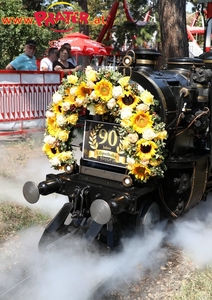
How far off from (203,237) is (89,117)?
5.68 ft

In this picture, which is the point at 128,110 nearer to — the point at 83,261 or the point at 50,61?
the point at 83,261

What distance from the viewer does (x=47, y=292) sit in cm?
323

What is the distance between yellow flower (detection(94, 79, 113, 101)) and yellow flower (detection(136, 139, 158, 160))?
1.69ft

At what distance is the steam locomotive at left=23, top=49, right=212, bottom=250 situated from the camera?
3691mm

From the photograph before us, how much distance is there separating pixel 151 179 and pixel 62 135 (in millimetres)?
973

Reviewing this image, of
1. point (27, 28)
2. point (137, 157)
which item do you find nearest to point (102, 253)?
point (137, 157)

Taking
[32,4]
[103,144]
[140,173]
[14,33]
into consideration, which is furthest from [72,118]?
[32,4]

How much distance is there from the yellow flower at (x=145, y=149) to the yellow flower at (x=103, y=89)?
0.52m

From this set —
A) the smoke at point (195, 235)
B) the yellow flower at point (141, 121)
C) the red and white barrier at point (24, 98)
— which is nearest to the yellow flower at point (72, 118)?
the yellow flower at point (141, 121)

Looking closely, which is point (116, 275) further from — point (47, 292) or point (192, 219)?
point (192, 219)

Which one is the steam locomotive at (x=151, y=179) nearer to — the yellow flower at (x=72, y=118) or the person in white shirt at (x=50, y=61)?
the yellow flower at (x=72, y=118)

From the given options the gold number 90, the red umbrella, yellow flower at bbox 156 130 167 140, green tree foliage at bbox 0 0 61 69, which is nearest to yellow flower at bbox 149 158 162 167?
yellow flower at bbox 156 130 167 140

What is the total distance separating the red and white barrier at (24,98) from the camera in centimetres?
804

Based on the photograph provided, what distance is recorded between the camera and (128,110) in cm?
355
